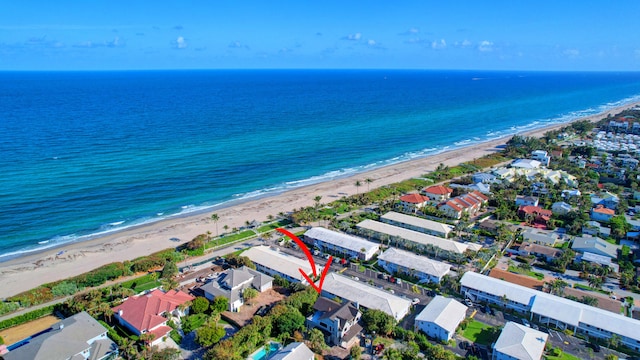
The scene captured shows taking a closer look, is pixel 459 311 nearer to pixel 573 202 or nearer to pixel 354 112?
pixel 573 202

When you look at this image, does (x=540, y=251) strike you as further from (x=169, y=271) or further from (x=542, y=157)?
(x=542, y=157)

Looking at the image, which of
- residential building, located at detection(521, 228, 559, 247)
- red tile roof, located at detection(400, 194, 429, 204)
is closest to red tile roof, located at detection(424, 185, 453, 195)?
red tile roof, located at detection(400, 194, 429, 204)

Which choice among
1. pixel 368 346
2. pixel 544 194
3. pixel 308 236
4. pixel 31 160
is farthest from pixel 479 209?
pixel 31 160

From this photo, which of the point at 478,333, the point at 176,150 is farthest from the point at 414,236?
the point at 176,150

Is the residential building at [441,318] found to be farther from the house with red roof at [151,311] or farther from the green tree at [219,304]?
the house with red roof at [151,311]

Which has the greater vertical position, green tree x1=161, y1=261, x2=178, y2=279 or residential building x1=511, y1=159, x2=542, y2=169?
residential building x1=511, y1=159, x2=542, y2=169

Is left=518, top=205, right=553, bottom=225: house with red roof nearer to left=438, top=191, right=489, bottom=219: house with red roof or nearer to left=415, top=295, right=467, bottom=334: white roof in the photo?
left=438, top=191, right=489, bottom=219: house with red roof
